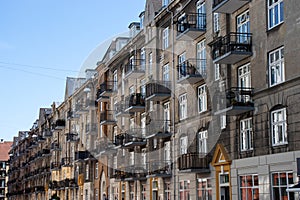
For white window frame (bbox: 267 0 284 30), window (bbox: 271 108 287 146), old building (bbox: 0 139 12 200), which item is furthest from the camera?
old building (bbox: 0 139 12 200)

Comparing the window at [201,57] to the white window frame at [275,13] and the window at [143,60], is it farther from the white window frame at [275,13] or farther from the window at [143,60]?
the window at [143,60]

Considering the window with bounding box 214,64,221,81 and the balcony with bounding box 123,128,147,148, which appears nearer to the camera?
the window with bounding box 214,64,221,81

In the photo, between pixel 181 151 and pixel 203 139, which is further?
pixel 181 151

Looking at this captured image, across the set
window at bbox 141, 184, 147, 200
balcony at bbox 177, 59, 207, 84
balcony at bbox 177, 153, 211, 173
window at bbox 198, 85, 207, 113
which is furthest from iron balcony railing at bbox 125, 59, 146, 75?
balcony at bbox 177, 153, 211, 173

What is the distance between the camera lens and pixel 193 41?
97.3ft

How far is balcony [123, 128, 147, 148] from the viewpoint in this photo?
36344 millimetres

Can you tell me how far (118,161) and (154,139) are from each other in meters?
7.82

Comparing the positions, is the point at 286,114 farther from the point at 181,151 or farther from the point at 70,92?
the point at 70,92

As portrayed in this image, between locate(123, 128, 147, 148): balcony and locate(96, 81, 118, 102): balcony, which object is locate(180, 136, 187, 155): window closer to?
locate(123, 128, 147, 148): balcony

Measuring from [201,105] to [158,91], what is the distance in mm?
4891

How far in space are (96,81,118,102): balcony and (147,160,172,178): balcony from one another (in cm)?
1146

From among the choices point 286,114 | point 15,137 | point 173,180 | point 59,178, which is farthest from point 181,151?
point 15,137

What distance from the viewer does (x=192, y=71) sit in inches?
1122

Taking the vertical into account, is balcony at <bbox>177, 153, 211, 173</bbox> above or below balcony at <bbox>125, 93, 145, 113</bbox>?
below
